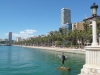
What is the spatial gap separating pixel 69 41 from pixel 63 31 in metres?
16.5

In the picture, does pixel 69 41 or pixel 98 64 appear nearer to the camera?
pixel 98 64

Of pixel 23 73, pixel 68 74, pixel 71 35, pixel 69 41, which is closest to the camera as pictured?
pixel 68 74

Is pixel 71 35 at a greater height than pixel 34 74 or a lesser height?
greater

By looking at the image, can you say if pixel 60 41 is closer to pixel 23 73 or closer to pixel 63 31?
pixel 63 31

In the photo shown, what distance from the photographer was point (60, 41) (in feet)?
376

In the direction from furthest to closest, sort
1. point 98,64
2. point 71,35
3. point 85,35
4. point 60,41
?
1. point 60,41
2. point 71,35
3. point 85,35
4. point 98,64

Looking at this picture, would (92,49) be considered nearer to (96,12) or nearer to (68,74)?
(96,12)

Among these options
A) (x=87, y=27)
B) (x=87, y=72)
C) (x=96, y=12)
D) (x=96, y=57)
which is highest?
(x=87, y=27)

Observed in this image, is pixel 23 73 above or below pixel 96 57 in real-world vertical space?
below

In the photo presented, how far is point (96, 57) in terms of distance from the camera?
45.3ft

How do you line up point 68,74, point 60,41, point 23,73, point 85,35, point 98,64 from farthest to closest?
1. point 60,41
2. point 85,35
3. point 23,73
4. point 68,74
5. point 98,64

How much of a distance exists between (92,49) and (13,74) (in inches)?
501

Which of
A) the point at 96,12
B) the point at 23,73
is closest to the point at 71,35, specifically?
the point at 23,73

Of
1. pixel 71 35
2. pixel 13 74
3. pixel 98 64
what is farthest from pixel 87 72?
pixel 71 35
